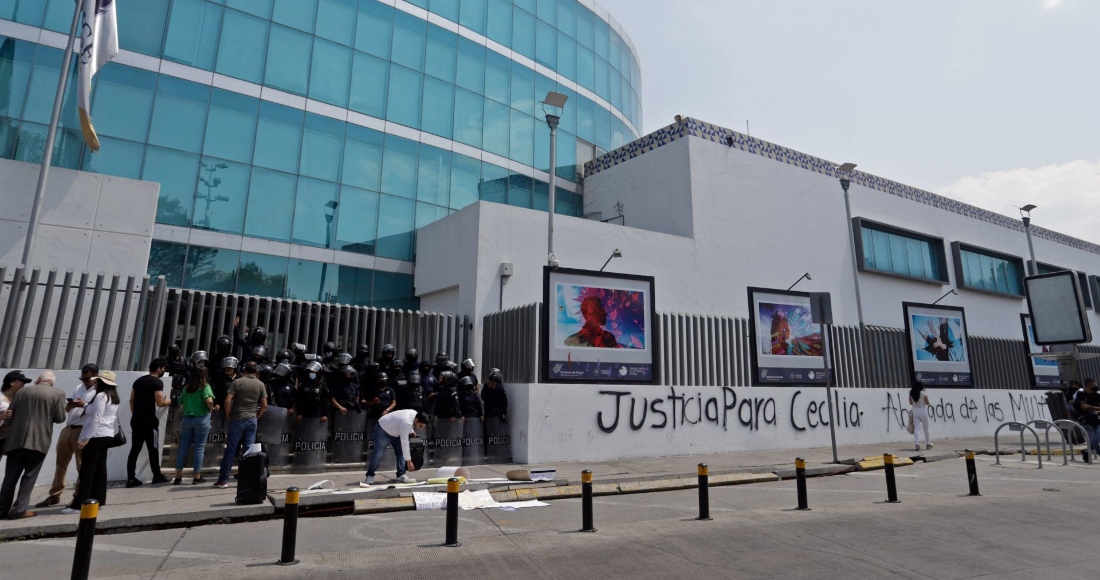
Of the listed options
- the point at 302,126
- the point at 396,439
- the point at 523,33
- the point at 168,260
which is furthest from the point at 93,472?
the point at 523,33

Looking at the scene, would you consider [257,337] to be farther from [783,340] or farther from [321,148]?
[783,340]

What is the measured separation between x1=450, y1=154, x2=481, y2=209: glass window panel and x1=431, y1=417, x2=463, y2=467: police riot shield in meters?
10.6

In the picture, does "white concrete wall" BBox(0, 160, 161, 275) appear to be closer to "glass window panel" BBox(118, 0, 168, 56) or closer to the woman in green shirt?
the woman in green shirt

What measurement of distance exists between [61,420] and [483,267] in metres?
8.84

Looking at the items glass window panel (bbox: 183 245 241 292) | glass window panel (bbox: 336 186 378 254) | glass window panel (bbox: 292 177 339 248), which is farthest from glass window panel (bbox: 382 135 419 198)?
glass window panel (bbox: 183 245 241 292)

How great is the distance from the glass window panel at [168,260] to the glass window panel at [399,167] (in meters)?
5.82

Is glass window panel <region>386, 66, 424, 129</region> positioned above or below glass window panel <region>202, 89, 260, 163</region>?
above

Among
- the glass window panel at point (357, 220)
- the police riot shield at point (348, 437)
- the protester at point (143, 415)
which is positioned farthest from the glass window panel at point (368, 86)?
the protester at point (143, 415)

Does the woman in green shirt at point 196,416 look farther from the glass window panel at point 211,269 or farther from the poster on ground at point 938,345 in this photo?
the poster on ground at point 938,345

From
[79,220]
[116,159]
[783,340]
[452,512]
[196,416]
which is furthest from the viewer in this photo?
[116,159]

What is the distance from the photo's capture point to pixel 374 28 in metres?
19.8

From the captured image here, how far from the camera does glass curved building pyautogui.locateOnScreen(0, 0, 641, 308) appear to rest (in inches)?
606

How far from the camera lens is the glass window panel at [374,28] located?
1950 cm

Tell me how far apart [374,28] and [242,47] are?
4.14 m
